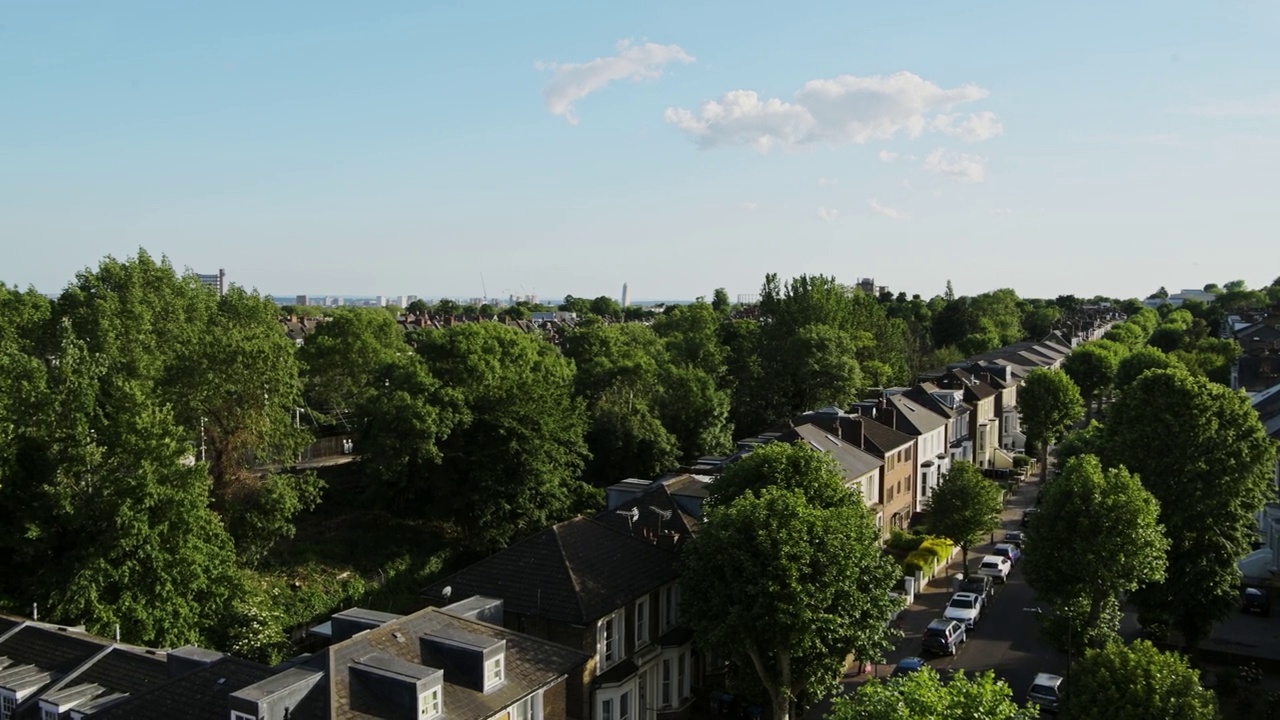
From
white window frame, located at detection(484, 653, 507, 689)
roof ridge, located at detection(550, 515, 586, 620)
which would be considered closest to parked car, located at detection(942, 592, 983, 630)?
roof ridge, located at detection(550, 515, 586, 620)

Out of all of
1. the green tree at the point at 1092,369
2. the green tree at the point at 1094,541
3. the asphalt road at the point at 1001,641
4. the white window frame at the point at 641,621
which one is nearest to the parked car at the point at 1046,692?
the asphalt road at the point at 1001,641

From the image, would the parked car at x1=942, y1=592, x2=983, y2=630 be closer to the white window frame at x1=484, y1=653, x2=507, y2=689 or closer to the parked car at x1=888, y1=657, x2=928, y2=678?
the parked car at x1=888, y1=657, x2=928, y2=678

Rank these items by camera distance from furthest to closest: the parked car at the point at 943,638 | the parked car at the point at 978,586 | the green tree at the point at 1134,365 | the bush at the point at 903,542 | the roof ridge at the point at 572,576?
1. the green tree at the point at 1134,365
2. the bush at the point at 903,542
3. the parked car at the point at 978,586
4. the parked car at the point at 943,638
5. the roof ridge at the point at 572,576

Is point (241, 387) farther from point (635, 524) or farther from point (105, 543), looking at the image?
point (635, 524)

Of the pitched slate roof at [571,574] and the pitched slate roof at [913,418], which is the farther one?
the pitched slate roof at [913,418]

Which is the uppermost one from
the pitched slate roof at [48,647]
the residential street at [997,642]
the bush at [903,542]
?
the pitched slate roof at [48,647]

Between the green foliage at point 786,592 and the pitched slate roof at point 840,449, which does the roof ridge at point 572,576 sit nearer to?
the green foliage at point 786,592

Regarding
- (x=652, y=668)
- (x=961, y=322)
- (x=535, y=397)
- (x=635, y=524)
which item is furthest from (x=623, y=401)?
(x=961, y=322)
